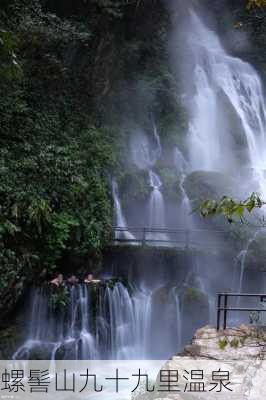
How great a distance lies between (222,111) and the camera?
20703 millimetres

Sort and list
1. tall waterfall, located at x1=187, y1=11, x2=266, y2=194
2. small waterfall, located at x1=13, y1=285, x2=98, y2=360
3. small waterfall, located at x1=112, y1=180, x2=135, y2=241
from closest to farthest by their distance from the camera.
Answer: small waterfall, located at x1=13, y1=285, x2=98, y2=360, small waterfall, located at x1=112, y1=180, x2=135, y2=241, tall waterfall, located at x1=187, y1=11, x2=266, y2=194

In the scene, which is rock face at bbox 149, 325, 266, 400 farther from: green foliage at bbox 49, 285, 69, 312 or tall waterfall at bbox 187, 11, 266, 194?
tall waterfall at bbox 187, 11, 266, 194

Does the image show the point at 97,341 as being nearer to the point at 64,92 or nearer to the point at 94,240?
the point at 94,240

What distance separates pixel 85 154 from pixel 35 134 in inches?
76.3

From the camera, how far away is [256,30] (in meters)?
25.9

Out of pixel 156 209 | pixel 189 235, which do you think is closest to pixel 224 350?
pixel 189 235

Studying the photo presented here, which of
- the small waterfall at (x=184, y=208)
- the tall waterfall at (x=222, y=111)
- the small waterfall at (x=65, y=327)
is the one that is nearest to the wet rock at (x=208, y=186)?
the small waterfall at (x=184, y=208)

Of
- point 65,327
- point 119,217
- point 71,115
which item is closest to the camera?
point 65,327

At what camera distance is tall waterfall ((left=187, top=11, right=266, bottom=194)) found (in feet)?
63.6

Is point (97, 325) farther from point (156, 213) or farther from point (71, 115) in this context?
point (71, 115)

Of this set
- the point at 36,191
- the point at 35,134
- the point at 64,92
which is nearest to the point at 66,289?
the point at 36,191

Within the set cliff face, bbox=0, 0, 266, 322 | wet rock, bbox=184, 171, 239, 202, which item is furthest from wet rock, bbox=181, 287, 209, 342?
wet rock, bbox=184, 171, 239, 202

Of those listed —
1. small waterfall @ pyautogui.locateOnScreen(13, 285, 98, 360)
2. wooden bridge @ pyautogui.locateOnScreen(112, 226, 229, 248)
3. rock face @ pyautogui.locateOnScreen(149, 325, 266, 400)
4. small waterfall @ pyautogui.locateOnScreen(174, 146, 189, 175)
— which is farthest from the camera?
small waterfall @ pyautogui.locateOnScreen(174, 146, 189, 175)

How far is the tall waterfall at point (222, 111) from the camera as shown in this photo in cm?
1939
